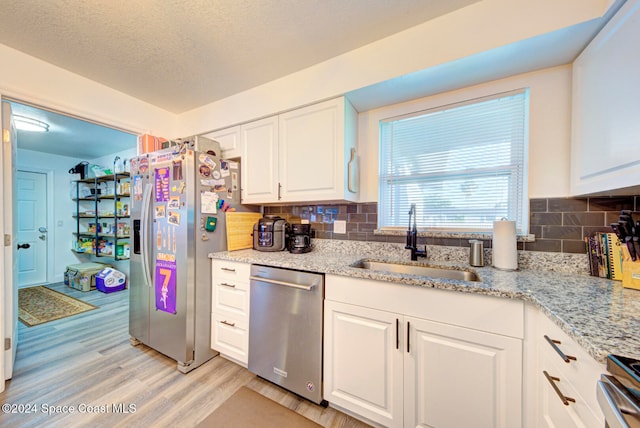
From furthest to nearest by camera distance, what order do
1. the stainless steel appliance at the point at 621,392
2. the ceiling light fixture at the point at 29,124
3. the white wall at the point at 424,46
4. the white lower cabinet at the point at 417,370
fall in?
the ceiling light fixture at the point at 29,124
the white wall at the point at 424,46
the white lower cabinet at the point at 417,370
the stainless steel appliance at the point at 621,392

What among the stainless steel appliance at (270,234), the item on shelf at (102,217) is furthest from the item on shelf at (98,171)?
the stainless steel appliance at (270,234)

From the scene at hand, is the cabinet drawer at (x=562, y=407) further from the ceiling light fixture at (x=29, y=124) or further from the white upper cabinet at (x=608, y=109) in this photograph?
the ceiling light fixture at (x=29, y=124)

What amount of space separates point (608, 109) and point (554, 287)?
2.80 feet

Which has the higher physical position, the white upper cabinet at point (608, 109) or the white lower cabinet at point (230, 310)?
the white upper cabinet at point (608, 109)

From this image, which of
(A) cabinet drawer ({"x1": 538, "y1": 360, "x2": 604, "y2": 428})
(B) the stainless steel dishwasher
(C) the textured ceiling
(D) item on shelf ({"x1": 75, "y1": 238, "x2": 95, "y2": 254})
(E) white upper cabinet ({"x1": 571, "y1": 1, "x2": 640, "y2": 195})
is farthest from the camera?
(D) item on shelf ({"x1": 75, "y1": 238, "x2": 95, "y2": 254})

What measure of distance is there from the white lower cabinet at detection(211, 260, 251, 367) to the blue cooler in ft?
9.43

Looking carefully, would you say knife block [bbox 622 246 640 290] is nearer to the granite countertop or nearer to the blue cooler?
the granite countertop

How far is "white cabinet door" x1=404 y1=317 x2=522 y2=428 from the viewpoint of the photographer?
100 cm

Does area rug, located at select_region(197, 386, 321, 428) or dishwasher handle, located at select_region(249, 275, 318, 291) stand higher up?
dishwasher handle, located at select_region(249, 275, 318, 291)

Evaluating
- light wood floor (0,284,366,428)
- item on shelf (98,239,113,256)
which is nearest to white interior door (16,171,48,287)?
item on shelf (98,239,113,256)

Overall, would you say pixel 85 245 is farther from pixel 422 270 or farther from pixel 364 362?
pixel 422 270

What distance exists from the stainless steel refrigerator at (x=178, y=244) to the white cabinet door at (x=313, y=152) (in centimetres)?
61

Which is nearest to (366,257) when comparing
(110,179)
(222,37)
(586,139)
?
(586,139)

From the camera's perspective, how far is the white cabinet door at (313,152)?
173cm
